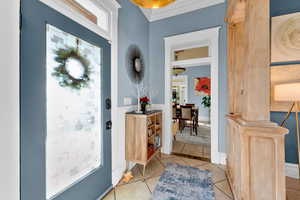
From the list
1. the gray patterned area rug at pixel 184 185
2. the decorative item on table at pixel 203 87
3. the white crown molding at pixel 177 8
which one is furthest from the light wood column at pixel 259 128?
the decorative item on table at pixel 203 87

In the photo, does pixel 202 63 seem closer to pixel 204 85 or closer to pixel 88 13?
pixel 88 13

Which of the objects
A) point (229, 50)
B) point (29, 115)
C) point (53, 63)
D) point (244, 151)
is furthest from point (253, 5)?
point (29, 115)

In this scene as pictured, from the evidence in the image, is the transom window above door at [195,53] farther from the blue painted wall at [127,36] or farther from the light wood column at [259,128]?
the light wood column at [259,128]

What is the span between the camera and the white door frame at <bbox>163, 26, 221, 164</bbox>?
242cm

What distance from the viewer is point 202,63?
8.86 ft

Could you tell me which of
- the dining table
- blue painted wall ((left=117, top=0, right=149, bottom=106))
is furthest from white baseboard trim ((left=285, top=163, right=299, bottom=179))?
blue painted wall ((left=117, top=0, right=149, bottom=106))

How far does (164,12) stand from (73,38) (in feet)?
7.40

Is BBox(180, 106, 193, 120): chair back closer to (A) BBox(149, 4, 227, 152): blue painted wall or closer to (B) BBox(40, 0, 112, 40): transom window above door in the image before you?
(A) BBox(149, 4, 227, 152): blue painted wall

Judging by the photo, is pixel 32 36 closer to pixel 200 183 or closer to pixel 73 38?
pixel 73 38

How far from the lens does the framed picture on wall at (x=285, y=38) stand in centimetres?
179

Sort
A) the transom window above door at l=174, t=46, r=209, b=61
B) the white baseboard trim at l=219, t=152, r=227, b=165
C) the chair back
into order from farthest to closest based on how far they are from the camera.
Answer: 1. the chair back
2. the transom window above door at l=174, t=46, r=209, b=61
3. the white baseboard trim at l=219, t=152, r=227, b=165

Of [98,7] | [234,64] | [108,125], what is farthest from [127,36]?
[234,64]

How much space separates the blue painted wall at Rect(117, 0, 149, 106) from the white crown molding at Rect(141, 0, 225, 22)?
0.90ft

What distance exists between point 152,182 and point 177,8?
3206 mm
